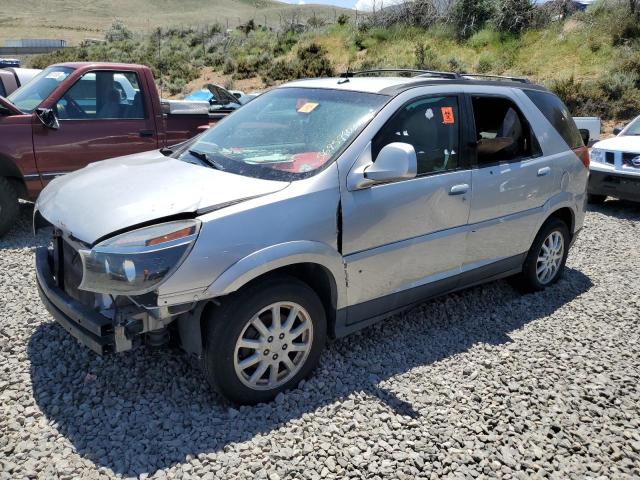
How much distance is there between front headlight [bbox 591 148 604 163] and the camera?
8.93 m

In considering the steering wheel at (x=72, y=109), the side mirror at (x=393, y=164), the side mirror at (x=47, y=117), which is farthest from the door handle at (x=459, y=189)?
the steering wheel at (x=72, y=109)

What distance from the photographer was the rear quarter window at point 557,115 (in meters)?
5.00

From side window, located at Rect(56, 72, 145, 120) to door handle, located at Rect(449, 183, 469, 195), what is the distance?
14.5ft

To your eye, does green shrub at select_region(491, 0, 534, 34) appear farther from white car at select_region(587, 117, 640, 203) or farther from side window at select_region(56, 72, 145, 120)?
side window at select_region(56, 72, 145, 120)

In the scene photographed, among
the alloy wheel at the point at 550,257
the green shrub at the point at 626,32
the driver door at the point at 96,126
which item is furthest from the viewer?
the green shrub at the point at 626,32

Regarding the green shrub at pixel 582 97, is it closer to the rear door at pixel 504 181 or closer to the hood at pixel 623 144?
the hood at pixel 623 144

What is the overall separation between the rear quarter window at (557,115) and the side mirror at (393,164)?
2.12 metres

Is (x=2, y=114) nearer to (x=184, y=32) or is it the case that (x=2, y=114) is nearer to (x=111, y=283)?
(x=111, y=283)

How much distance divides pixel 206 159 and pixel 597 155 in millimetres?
7324

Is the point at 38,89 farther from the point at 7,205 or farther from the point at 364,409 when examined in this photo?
the point at 364,409

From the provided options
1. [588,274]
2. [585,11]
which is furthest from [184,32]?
[588,274]

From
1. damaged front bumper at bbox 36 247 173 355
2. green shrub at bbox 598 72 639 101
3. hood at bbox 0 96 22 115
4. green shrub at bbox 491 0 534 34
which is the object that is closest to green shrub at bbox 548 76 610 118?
green shrub at bbox 598 72 639 101

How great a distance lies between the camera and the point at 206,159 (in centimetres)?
383

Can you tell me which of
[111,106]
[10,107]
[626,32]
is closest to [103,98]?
[111,106]
